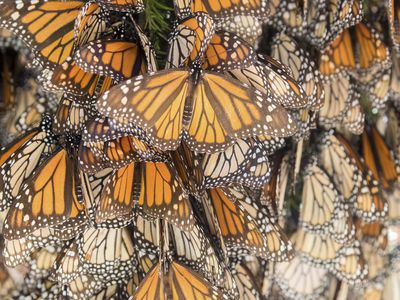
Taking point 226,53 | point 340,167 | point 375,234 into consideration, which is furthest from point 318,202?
point 226,53

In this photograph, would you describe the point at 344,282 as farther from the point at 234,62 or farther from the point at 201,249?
the point at 234,62

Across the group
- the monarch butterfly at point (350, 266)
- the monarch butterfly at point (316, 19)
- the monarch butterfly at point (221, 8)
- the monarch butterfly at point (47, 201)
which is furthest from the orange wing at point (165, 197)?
the monarch butterfly at point (350, 266)

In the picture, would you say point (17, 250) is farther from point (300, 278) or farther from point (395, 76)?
point (395, 76)

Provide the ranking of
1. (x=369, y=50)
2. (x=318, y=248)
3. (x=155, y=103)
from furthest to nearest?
(x=318, y=248)
(x=369, y=50)
(x=155, y=103)

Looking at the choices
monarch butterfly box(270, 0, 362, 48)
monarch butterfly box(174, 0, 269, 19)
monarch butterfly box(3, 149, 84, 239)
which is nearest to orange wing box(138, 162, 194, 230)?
monarch butterfly box(3, 149, 84, 239)

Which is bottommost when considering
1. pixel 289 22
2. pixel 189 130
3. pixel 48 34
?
pixel 189 130

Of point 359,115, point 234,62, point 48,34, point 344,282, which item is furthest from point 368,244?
point 48,34

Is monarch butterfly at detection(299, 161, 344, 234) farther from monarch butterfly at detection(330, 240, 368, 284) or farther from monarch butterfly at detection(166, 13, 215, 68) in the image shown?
monarch butterfly at detection(166, 13, 215, 68)
